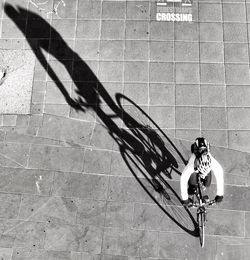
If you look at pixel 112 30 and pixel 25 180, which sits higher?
pixel 112 30

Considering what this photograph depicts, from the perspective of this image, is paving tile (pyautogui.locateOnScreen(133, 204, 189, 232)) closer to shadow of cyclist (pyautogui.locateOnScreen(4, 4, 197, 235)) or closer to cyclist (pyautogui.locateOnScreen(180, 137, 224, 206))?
shadow of cyclist (pyautogui.locateOnScreen(4, 4, 197, 235))

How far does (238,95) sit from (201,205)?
3.77 meters

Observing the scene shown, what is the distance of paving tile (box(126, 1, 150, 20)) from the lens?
36.4 feet

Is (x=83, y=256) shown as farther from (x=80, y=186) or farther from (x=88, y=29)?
(x=88, y=29)

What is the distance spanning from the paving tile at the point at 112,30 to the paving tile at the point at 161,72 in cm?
143

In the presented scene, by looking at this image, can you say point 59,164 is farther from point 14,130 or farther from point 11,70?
point 11,70

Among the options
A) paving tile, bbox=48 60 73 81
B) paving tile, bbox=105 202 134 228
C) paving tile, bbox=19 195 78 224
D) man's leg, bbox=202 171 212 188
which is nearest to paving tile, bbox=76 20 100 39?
paving tile, bbox=48 60 73 81

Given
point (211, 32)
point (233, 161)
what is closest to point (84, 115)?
point (233, 161)

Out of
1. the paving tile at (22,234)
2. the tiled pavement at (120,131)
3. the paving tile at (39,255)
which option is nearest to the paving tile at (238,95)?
the tiled pavement at (120,131)

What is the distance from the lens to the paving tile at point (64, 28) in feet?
36.3

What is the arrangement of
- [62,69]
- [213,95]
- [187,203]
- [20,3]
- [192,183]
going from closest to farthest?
1. [187,203]
2. [192,183]
3. [213,95]
4. [62,69]
5. [20,3]

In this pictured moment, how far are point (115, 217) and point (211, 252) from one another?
2.68 metres

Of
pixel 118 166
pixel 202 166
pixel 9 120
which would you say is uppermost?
pixel 9 120

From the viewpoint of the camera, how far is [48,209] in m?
9.60
